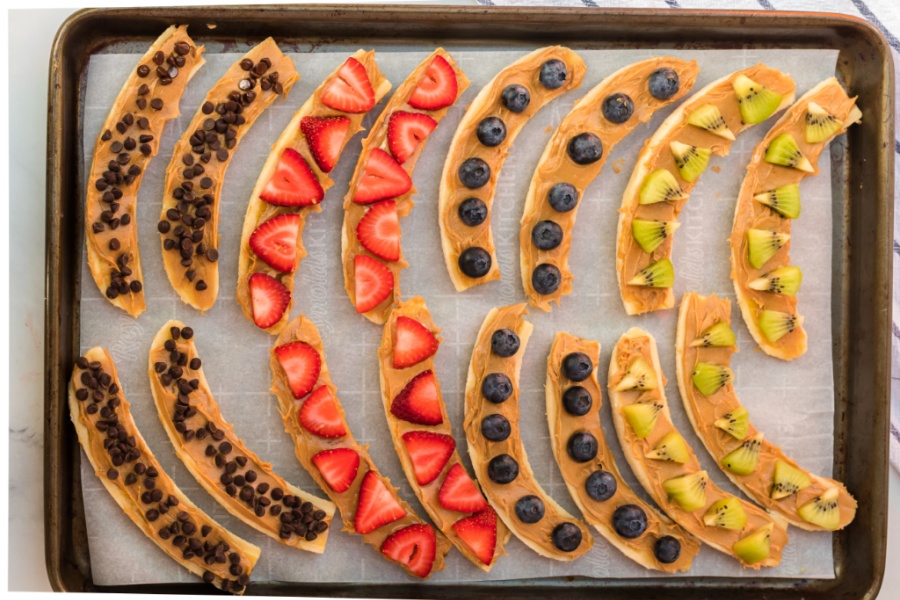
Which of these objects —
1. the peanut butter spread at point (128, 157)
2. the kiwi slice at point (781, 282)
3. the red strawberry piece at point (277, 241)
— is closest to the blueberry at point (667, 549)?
the kiwi slice at point (781, 282)

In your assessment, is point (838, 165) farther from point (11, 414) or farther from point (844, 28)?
point (11, 414)

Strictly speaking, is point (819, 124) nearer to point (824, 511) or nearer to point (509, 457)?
point (824, 511)

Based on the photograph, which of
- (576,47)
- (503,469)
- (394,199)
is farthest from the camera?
(576,47)

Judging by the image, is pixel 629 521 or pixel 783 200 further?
pixel 783 200

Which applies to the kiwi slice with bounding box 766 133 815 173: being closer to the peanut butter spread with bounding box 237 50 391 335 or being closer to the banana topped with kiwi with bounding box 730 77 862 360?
the banana topped with kiwi with bounding box 730 77 862 360

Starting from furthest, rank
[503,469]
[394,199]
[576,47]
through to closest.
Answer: [576,47] → [394,199] → [503,469]

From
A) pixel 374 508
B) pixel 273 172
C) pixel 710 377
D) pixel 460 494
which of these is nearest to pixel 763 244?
pixel 710 377

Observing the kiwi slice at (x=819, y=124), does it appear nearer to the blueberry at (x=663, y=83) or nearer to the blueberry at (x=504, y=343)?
the blueberry at (x=663, y=83)
